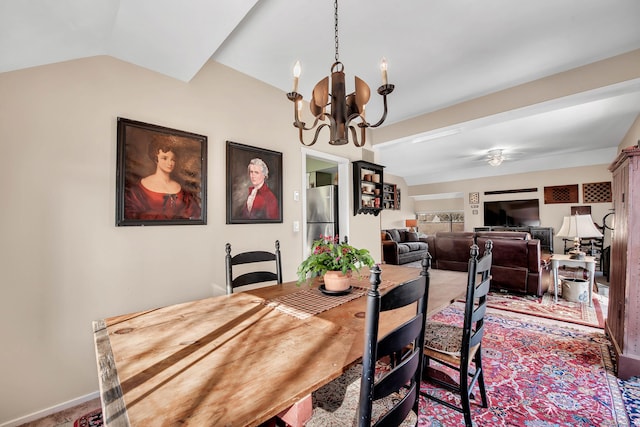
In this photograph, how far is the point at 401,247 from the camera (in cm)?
664

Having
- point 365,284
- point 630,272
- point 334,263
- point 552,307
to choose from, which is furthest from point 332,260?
point 552,307

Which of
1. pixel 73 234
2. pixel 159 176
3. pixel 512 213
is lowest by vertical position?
pixel 73 234

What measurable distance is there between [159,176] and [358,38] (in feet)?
6.11

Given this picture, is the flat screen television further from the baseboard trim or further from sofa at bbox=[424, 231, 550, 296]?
the baseboard trim

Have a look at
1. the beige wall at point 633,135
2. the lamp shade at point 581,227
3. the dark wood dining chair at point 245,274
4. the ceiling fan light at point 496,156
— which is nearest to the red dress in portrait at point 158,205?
the dark wood dining chair at point 245,274

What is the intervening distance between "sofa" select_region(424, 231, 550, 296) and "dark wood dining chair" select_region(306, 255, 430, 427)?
3.65 meters

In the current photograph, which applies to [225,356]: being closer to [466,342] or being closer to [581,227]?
[466,342]

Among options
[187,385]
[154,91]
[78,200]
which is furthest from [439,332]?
[154,91]

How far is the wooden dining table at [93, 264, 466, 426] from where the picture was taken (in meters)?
0.66

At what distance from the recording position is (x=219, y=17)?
1656 mm

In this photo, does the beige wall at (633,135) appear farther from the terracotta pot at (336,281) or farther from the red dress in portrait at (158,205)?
the red dress in portrait at (158,205)

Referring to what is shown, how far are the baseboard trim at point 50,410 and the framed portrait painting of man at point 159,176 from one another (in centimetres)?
113

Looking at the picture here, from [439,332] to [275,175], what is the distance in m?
2.01

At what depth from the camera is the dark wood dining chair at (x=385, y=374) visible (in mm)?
785
